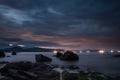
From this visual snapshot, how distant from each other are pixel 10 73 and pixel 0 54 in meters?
159

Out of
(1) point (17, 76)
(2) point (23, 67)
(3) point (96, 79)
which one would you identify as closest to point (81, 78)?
(3) point (96, 79)

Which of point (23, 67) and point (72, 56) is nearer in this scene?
point (23, 67)

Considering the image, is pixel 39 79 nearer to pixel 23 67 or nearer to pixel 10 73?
pixel 10 73

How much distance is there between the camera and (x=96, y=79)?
337 inches

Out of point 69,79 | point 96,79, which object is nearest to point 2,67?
point 69,79

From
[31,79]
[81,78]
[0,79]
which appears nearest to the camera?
[81,78]

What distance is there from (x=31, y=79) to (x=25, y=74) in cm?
123

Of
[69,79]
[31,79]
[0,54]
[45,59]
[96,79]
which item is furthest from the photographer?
[0,54]

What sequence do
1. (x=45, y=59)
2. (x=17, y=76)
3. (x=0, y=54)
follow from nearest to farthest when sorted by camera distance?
(x=17, y=76), (x=45, y=59), (x=0, y=54)

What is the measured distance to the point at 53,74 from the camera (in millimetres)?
28422

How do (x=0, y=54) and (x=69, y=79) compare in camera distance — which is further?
(x=0, y=54)

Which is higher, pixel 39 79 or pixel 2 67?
pixel 2 67

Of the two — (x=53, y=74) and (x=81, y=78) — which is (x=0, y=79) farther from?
(x=81, y=78)

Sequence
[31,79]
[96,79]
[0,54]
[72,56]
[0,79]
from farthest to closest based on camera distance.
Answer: [0,54] → [72,56] → [31,79] → [0,79] → [96,79]
